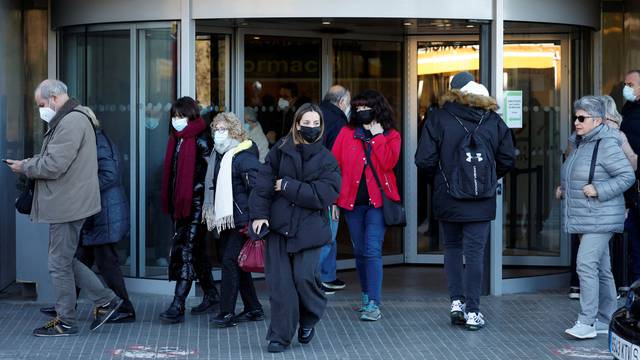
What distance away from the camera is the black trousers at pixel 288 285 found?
8.24 metres

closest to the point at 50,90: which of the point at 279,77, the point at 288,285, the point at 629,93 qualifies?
the point at 288,285

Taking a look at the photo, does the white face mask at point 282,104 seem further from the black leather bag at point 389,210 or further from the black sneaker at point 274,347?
the black sneaker at point 274,347

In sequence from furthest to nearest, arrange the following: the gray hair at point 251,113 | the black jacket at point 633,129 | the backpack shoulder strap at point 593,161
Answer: the gray hair at point 251,113
the black jacket at point 633,129
the backpack shoulder strap at point 593,161

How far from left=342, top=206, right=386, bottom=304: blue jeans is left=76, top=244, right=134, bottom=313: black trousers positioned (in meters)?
1.83

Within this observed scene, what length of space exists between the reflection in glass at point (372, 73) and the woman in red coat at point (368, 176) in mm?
2745

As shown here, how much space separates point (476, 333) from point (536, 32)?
3.24 meters

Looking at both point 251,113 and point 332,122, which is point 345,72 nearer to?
point 251,113

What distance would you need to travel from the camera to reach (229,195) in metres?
8.92

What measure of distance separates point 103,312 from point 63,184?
111cm

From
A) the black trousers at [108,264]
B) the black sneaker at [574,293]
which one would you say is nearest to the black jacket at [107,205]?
the black trousers at [108,264]

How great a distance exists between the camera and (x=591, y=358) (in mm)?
8211

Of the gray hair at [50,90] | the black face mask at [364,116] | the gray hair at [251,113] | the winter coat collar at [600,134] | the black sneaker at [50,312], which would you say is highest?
the gray hair at [50,90]

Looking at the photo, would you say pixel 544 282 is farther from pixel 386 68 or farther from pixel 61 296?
pixel 61 296

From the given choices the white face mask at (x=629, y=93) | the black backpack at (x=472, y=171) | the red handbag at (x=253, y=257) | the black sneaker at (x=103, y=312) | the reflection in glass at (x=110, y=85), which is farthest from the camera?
the reflection in glass at (x=110, y=85)
